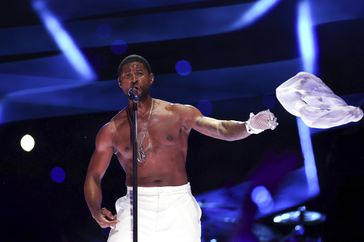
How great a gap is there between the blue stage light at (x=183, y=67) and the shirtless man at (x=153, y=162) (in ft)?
5.69

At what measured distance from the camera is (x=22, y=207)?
5.35 m

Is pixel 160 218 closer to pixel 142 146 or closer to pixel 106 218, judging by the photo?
pixel 106 218

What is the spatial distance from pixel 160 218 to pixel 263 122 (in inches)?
32.2

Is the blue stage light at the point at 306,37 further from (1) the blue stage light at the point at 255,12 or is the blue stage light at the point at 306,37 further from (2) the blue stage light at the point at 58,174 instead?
(2) the blue stage light at the point at 58,174

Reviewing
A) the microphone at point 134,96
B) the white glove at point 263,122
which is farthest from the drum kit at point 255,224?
the microphone at point 134,96

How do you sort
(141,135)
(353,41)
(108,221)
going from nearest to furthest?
(108,221) < (141,135) < (353,41)

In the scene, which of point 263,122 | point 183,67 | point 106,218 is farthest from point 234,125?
point 183,67

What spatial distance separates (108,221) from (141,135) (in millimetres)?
538

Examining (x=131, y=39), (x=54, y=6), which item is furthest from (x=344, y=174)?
(x=54, y=6)

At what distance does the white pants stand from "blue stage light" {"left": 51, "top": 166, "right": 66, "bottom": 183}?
7.19ft

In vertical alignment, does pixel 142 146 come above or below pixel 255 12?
below

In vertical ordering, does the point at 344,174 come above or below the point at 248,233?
above

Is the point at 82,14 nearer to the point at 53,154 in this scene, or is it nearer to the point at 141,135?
the point at 53,154

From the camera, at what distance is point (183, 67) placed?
523cm
